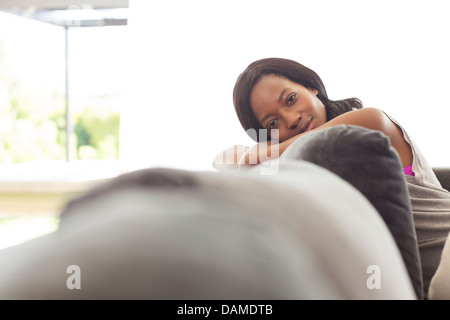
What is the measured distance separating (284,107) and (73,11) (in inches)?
160

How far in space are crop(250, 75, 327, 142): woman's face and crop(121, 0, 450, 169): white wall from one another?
2.24 meters

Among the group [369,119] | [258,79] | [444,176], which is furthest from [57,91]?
[369,119]

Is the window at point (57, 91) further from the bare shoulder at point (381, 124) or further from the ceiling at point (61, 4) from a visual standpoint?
the bare shoulder at point (381, 124)

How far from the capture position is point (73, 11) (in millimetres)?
4910

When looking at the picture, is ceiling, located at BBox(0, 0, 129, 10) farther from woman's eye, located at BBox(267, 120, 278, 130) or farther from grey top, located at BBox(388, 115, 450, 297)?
grey top, located at BBox(388, 115, 450, 297)

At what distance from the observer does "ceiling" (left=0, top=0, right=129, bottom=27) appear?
15.4 ft

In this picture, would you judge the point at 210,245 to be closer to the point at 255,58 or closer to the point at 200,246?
the point at 200,246

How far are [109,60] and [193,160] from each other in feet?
6.46

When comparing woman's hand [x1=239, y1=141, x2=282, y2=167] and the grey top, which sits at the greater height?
woman's hand [x1=239, y1=141, x2=282, y2=167]

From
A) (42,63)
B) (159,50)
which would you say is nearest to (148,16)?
(159,50)

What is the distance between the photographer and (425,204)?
3.15ft

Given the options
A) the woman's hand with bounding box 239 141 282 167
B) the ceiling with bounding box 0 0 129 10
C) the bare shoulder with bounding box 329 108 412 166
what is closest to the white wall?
the ceiling with bounding box 0 0 129 10

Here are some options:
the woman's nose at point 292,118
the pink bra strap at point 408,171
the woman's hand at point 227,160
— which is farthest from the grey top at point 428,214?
the woman's hand at point 227,160
